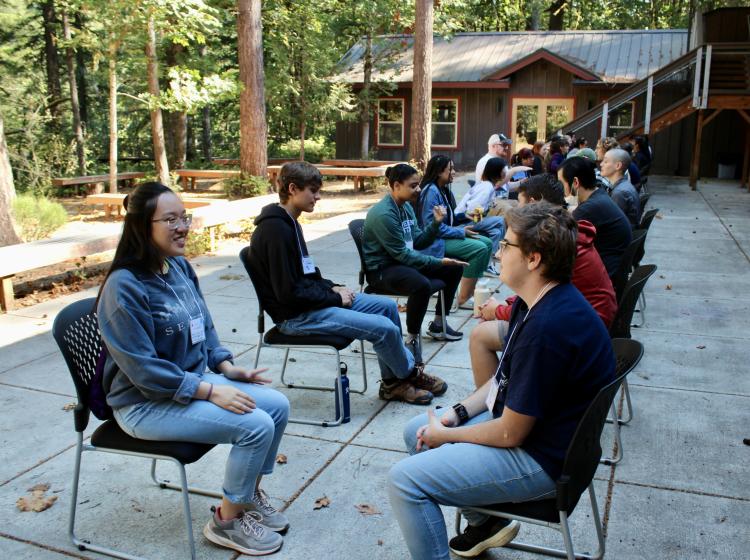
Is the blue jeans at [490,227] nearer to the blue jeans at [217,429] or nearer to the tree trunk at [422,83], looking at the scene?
the blue jeans at [217,429]

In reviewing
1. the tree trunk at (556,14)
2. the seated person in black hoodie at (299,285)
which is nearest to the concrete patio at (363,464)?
the seated person in black hoodie at (299,285)

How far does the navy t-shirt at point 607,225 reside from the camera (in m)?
4.84

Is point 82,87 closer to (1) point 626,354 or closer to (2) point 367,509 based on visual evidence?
(2) point 367,509

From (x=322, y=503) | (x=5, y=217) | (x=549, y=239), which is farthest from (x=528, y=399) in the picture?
(x=5, y=217)

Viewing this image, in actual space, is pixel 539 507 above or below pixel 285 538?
above

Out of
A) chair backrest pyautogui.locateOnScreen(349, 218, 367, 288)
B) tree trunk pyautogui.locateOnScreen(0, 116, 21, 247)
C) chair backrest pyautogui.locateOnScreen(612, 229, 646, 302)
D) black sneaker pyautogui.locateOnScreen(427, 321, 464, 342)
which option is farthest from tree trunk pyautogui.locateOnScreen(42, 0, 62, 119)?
chair backrest pyautogui.locateOnScreen(612, 229, 646, 302)

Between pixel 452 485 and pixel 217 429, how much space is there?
0.96 m

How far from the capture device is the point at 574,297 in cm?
229

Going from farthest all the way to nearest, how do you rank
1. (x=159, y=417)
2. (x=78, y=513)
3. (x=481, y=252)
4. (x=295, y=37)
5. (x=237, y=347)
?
(x=295, y=37) < (x=481, y=252) < (x=237, y=347) < (x=78, y=513) < (x=159, y=417)

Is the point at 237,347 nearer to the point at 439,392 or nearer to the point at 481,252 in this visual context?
the point at 439,392

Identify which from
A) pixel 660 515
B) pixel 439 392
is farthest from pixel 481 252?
pixel 660 515

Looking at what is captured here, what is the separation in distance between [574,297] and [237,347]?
3.81m

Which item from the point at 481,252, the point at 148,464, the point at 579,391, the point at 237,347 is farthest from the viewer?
the point at 481,252

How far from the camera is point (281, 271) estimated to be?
398 cm
